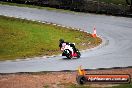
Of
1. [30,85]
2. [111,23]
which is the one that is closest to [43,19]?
[111,23]

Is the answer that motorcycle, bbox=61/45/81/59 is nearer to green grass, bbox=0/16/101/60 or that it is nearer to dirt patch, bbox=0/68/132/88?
green grass, bbox=0/16/101/60

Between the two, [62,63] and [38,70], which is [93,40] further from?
[38,70]

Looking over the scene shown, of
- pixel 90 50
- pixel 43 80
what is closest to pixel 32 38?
pixel 90 50

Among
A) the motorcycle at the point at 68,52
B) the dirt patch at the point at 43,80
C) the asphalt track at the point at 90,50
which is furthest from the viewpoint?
the motorcycle at the point at 68,52

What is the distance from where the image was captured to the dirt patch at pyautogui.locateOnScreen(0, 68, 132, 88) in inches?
822

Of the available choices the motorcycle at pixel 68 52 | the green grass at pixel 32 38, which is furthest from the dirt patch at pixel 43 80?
the green grass at pixel 32 38

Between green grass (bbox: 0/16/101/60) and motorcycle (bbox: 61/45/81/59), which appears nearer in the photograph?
motorcycle (bbox: 61/45/81/59)

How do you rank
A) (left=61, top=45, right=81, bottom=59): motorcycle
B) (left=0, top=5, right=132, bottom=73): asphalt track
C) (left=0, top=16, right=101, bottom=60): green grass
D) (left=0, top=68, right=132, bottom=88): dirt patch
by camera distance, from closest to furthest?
(left=0, top=68, right=132, bottom=88): dirt patch, (left=0, top=5, right=132, bottom=73): asphalt track, (left=61, top=45, right=81, bottom=59): motorcycle, (left=0, top=16, right=101, bottom=60): green grass

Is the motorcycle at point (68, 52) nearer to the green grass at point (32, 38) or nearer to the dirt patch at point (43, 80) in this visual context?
the green grass at point (32, 38)

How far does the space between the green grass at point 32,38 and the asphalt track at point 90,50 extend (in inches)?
67.6

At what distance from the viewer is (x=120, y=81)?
21.3 metres

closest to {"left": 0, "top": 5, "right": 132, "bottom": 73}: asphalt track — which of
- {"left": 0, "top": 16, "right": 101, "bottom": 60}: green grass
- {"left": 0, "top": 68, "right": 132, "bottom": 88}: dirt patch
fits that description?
{"left": 0, "top": 68, "right": 132, "bottom": 88}: dirt patch

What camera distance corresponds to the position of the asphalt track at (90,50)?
81.2 ft

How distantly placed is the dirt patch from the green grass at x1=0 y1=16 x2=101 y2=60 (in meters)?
5.02
